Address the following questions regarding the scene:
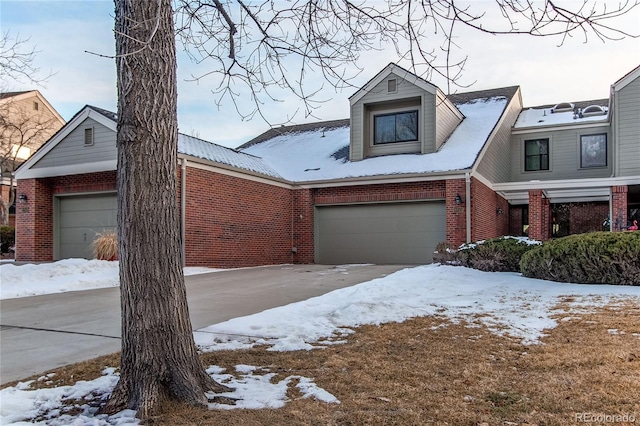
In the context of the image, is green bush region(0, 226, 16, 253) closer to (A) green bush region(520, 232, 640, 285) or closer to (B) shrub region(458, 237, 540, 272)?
(B) shrub region(458, 237, 540, 272)

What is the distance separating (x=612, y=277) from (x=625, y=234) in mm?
801

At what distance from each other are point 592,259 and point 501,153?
9.30 meters

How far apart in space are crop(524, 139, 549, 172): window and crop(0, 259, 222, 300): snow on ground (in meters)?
15.6

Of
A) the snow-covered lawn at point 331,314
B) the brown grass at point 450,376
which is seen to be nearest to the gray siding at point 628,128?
the snow-covered lawn at point 331,314

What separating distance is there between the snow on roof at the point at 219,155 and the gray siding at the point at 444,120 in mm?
5577

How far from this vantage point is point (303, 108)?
5.41 meters

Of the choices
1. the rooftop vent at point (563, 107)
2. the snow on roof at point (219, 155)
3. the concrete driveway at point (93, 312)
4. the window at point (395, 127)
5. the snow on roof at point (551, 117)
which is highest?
the rooftop vent at point (563, 107)

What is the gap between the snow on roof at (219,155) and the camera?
12.5 m

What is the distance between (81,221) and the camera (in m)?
13.3

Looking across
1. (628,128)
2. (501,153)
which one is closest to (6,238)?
(501,153)

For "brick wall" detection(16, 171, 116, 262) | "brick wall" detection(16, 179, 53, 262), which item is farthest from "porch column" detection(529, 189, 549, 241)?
"brick wall" detection(16, 179, 53, 262)

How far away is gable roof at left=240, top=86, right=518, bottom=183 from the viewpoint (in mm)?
14055

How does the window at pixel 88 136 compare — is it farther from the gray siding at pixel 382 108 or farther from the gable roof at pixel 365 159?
the gray siding at pixel 382 108

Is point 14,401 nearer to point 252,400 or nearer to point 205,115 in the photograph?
point 252,400
